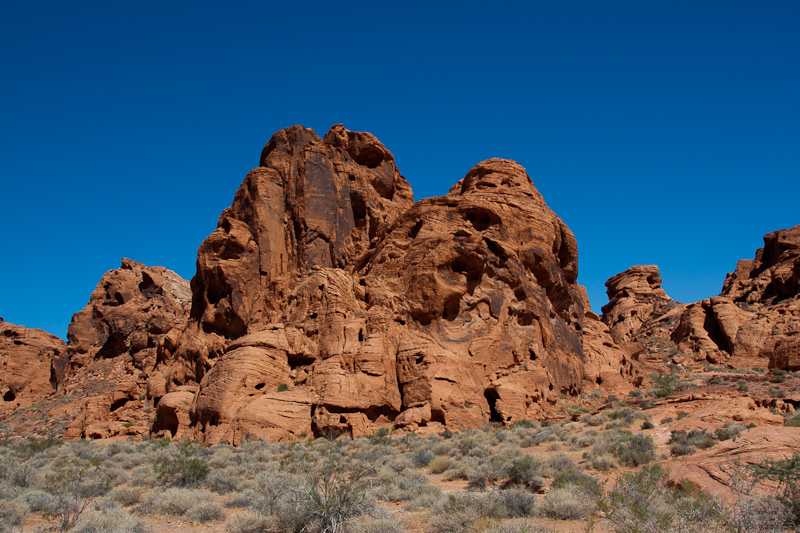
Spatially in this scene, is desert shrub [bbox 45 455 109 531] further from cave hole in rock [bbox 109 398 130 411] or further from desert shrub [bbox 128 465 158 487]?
cave hole in rock [bbox 109 398 130 411]

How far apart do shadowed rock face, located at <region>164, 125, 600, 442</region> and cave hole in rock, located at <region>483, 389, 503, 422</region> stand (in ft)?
0.23

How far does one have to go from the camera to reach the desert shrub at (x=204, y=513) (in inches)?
367

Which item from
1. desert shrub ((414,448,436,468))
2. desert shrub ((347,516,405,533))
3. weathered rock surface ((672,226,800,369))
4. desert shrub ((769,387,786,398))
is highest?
weathered rock surface ((672,226,800,369))

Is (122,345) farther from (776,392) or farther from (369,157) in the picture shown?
(776,392)

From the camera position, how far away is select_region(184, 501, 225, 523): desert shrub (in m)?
9.32

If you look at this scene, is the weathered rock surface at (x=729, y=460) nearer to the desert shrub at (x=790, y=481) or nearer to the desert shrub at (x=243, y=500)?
the desert shrub at (x=790, y=481)

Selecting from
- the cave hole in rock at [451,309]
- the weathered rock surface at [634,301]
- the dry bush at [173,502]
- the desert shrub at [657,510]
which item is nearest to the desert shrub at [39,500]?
the dry bush at [173,502]

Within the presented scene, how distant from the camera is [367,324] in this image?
82.7ft

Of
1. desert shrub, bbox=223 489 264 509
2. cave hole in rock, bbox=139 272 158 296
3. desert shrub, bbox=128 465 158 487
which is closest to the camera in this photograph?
desert shrub, bbox=223 489 264 509

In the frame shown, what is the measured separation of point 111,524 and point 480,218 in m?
24.0

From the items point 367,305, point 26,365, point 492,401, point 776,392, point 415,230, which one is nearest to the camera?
point 776,392

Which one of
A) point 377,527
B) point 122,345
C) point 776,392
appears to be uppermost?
point 122,345

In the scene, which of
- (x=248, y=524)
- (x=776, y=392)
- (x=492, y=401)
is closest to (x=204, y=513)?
(x=248, y=524)

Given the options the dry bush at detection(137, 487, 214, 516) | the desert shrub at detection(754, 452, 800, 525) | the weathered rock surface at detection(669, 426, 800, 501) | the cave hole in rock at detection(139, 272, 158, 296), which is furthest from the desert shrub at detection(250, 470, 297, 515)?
the cave hole in rock at detection(139, 272, 158, 296)
